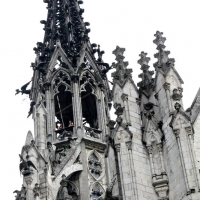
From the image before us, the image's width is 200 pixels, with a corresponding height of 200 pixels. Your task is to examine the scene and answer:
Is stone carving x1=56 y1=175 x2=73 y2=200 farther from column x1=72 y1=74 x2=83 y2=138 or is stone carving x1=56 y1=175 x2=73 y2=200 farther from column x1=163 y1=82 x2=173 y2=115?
column x1=163 y1=82 x2=173 y2=115

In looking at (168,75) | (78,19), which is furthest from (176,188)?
(78,19)

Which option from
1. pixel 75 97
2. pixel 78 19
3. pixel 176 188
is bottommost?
pixel 176 188

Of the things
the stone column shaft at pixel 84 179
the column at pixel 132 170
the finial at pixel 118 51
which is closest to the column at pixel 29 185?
the stone column shaft at pixel 84 179

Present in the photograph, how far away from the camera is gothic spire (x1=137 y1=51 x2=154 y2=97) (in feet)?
58.2

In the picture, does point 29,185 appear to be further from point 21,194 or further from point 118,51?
point 118,51

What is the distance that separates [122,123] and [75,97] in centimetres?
1798

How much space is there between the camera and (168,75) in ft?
56.3

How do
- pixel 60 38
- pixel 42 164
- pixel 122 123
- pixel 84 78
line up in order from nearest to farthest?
pixel 122 123 → pixel 42 164 → pixel 84 78 → pixel 60 38

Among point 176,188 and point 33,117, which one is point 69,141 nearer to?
point 33,117

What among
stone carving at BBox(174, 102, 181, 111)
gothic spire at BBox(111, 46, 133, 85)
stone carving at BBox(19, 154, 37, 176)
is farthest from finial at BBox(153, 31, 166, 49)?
stone carving at BBox(19, 154, 37, 176)

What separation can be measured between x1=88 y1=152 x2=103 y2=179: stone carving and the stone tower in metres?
0.04

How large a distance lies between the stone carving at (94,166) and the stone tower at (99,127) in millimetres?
37

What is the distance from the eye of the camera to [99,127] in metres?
34.2

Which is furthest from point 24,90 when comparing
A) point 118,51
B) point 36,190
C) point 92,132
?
point 118,51
